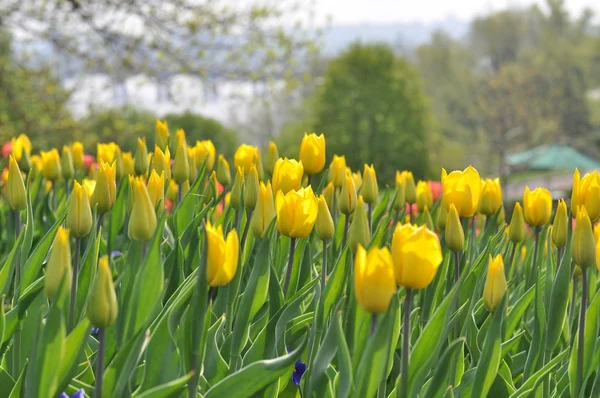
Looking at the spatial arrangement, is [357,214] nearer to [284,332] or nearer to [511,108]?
[284,332]

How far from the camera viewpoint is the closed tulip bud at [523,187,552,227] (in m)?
1.91

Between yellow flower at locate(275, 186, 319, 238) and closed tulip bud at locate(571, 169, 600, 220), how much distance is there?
0.58 m

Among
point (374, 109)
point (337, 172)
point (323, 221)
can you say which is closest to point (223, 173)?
point (337, 172)

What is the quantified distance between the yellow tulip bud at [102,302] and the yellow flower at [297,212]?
46 centimetres

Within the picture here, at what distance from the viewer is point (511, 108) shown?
28734 mm

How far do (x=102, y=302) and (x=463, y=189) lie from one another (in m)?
0.92


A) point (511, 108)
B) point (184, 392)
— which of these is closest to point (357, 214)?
point (184, 392)

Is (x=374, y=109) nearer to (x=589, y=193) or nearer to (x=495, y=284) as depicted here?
(x=589, y=193)

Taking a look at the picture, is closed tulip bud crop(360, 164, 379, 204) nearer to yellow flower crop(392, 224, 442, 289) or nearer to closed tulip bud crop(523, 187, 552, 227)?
closed tulip bud crop(523, 187, 552, 227)

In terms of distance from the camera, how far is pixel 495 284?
4.59 feet

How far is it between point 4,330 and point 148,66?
30.5 ft

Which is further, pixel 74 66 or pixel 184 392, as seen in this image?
pixel 74 66

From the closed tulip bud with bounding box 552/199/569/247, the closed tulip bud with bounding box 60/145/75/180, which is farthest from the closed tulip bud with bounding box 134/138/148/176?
the closed tulip bud with bounding box 552/199/569/247

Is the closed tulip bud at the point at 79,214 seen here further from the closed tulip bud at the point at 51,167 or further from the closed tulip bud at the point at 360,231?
the closed tulip bud at the point at 51,167
